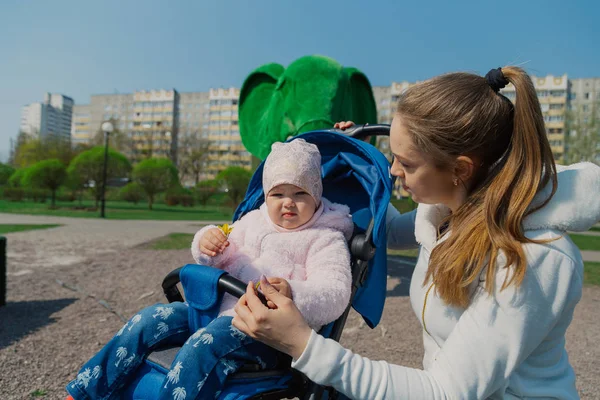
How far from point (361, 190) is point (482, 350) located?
1.32 metres

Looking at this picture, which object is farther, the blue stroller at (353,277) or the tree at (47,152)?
the tree at (47,152)

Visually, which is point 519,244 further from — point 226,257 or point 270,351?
point 226,257

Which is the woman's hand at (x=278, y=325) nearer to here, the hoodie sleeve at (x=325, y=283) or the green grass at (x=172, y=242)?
the hoodie sleeve at (x=325, y=283)

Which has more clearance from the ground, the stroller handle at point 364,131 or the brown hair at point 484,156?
the stroller handle at point 364,131

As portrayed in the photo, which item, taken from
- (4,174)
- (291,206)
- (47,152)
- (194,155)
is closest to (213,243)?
(291,206)

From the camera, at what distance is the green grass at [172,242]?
9.33 meters

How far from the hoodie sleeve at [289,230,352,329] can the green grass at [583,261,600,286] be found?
7.21 meters

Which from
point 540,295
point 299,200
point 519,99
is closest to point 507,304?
point 540,295

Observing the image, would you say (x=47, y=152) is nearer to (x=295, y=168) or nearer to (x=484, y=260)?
(x=295, y=168)

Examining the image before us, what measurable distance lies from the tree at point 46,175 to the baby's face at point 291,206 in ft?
79.6

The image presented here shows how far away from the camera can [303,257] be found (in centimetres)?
194

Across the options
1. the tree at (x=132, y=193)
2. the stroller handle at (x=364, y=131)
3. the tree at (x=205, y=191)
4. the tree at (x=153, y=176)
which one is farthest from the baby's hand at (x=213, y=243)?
the tree at (x=132, y=193)

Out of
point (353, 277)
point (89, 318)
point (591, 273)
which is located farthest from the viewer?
point (591, 273)

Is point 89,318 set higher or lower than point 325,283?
lower
